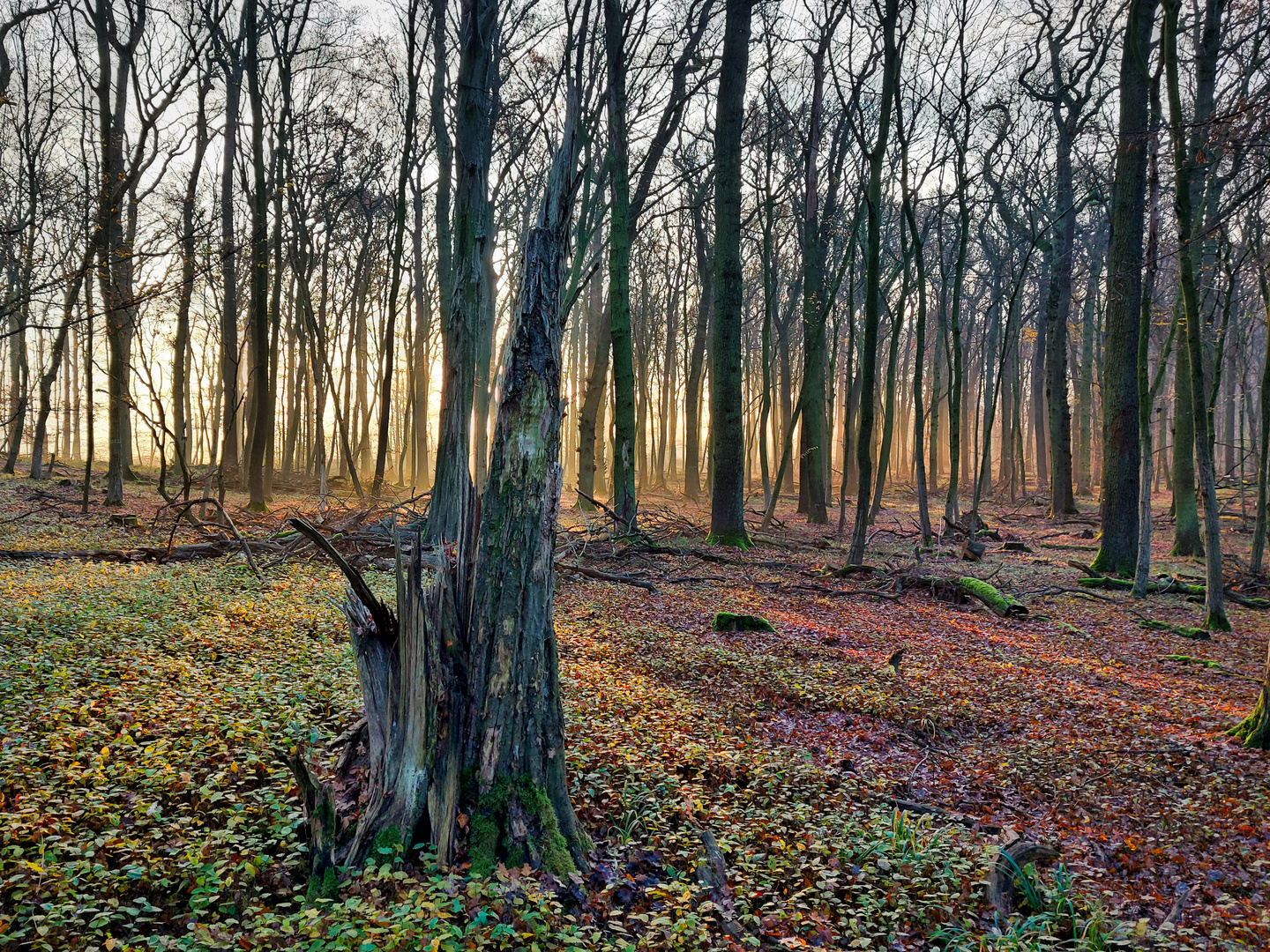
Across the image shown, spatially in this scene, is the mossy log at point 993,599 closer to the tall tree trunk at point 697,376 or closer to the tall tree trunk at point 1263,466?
the tall tree trunk at point 1263,466

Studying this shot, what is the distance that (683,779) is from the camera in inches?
171

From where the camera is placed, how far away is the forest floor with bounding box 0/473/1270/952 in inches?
110

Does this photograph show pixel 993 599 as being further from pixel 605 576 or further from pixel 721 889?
pixel 721 889

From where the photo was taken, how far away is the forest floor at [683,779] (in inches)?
110

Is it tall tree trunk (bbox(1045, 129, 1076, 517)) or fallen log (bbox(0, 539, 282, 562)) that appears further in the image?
tall tree trunk (bbox(1045, 129, 1076, 517))

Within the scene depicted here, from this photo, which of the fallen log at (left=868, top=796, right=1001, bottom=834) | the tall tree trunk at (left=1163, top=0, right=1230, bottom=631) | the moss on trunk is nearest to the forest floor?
the fallen log at (left=868, top=796, right=1001, bottom=834)

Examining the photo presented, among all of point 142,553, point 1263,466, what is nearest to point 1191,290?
point 1263,466

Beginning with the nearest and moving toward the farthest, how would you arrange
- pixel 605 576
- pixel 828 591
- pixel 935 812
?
pixel 935 812
pixel 828 591
pixel 605 576

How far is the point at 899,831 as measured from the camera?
12.6 feet

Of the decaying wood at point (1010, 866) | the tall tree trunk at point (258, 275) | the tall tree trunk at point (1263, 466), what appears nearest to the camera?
the decaying wood at point (1010, 866)

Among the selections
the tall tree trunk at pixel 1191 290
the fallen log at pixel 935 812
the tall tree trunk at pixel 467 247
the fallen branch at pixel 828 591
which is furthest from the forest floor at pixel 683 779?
the tall tree trunk at pixel 467 247

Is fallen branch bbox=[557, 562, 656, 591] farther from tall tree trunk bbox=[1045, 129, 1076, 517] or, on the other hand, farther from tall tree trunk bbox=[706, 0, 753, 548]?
tall tree trunk bbox=[1045, 129, 1076, 517]

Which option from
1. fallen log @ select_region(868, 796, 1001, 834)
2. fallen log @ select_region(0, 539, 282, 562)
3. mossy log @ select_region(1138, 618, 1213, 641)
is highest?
fallen log @ select_region(0, 539, 282, 562)

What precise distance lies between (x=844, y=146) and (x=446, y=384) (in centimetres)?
1420
